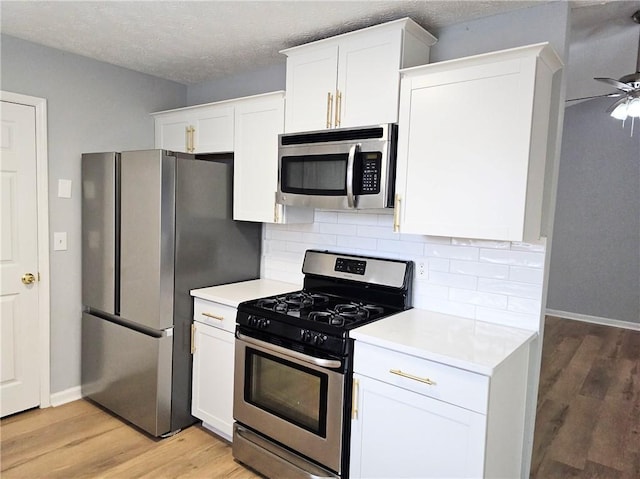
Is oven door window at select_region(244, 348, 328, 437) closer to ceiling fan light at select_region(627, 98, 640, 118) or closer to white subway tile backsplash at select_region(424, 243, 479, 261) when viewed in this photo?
white subway tile backsplash at select_region(424, 243, 479, 261)

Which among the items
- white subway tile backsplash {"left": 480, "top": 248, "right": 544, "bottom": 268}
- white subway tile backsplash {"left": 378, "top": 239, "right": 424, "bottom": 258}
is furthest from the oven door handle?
white subway tile backsplash {"left": 480, "top": 248, "right": 544, "bottom": 268}

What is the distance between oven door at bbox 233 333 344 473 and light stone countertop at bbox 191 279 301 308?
0.25m

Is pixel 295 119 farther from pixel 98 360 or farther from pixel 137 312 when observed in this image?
pixel 98 360

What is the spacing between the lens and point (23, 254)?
114 inches

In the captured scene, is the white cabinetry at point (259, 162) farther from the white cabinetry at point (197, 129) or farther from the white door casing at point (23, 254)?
the white door casing at point (23, 254)

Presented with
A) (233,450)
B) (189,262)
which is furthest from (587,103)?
(233,450)

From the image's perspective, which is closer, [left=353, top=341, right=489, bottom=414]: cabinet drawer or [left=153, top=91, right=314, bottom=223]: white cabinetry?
[left=353, top=341, right=489, bottom=414]: cabinet drawer

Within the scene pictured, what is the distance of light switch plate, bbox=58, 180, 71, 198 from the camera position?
302 cm

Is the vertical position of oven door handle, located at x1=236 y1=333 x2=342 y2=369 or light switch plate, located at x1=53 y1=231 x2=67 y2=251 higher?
light switch plate, located at x1=53 y1=231 x2=67 y2=251

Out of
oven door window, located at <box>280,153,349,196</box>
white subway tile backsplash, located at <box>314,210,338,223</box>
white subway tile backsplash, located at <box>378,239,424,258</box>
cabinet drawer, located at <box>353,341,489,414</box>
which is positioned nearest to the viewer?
cabinet drawer, located at <box>353,341,489,414</box>

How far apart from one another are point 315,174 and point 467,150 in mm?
836

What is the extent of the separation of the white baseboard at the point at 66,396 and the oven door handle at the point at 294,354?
1.61m

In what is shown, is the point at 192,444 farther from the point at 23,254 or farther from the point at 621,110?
the point at 621,110

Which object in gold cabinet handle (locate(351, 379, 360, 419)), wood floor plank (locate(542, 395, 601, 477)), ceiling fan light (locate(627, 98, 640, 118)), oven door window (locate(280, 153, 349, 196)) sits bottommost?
wood floor plank (locate(542, 395, 601, 477))
